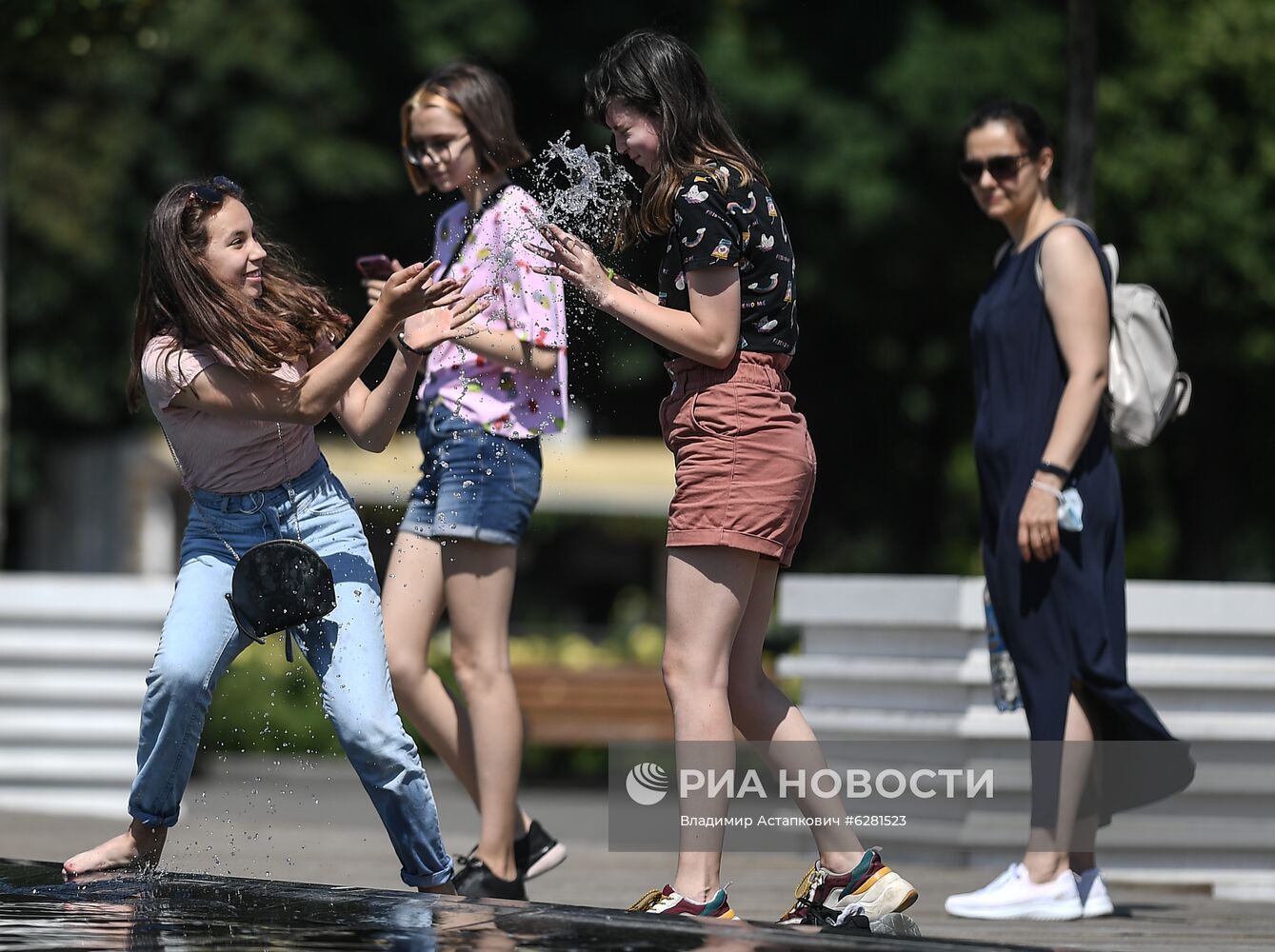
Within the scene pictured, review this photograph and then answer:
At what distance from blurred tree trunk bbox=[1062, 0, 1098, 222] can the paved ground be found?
2.65 metres

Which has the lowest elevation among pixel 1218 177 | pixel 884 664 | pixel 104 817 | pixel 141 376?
pixel 104 817

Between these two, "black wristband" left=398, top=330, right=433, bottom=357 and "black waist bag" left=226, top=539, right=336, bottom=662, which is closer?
"black waist bag" left=226, top=539, right=336, bottom=662

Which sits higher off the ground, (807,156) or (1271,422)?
(807,156)

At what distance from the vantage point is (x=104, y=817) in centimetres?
801

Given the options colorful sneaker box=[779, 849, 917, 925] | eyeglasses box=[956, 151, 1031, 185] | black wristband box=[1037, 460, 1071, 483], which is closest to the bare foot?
colorful sneaker box=[779, 849, 917, 925]

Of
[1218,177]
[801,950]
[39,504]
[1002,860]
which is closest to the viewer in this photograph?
[801,950]

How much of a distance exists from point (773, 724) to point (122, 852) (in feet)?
5.18

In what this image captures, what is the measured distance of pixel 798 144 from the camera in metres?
18.7

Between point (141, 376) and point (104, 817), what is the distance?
3.79 metres

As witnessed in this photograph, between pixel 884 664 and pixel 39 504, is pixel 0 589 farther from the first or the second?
pixel 39 504

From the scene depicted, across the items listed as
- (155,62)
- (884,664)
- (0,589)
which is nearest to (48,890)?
(884,664)

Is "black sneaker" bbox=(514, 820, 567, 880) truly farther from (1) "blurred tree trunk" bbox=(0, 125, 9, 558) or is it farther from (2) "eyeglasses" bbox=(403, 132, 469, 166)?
(1) "blurred tree trunk" bbox=(0, 125, 9, 558)

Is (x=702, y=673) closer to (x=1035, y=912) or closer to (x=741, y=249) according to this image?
(x=741, y=249)

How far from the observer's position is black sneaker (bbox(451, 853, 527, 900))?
206 inches
